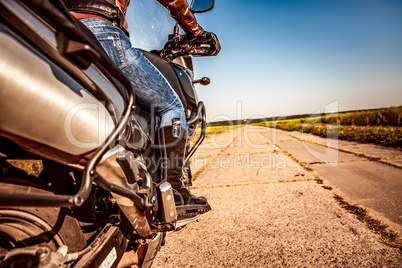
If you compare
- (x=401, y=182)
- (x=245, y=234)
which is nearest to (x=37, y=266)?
(x=245, y=234)

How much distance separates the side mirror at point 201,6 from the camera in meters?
1.69

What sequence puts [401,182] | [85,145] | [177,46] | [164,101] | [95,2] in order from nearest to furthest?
[85,145] → [95,2] → [164,101] → [177,46] → [401,182]

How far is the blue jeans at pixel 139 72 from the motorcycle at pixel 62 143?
265 mm

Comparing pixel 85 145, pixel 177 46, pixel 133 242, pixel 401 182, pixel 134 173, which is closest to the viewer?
pixel 85 145

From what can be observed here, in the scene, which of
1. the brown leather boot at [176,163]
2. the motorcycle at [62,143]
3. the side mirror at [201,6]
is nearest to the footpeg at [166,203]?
the motorcycle at [62,143]

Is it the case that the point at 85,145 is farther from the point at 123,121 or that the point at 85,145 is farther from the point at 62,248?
the point at 62,248

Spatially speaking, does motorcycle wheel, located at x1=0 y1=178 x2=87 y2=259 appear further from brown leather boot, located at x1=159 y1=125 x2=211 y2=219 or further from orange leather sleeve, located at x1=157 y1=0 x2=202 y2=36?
orange leather sleeve, located at x1=157 y1=0 x2=202 y2=36

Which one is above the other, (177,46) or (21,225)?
(177,46)

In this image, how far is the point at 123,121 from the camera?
0.58m

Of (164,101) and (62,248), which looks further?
(164,101)

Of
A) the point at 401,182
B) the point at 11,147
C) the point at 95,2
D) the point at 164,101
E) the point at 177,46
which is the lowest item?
the point at 401,182

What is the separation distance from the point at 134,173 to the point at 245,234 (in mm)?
1103

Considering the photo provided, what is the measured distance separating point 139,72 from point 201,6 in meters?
1.11

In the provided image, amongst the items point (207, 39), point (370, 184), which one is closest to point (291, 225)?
point (370, 184)
